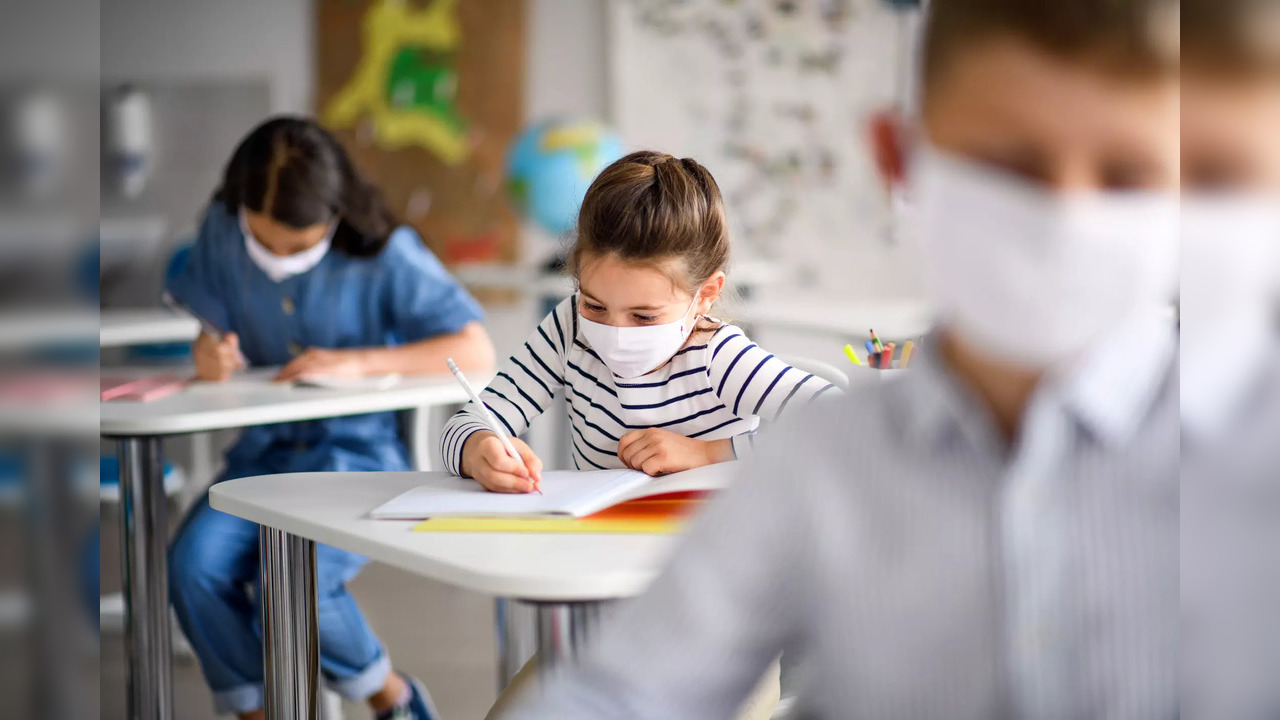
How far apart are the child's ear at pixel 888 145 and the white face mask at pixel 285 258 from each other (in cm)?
165

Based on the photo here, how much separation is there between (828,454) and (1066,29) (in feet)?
0.71

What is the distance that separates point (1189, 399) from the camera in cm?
47

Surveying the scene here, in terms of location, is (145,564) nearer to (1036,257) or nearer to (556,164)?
(1036,257)

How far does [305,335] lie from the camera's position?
2.15m

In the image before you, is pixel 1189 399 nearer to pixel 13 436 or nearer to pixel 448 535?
pixel 13 436

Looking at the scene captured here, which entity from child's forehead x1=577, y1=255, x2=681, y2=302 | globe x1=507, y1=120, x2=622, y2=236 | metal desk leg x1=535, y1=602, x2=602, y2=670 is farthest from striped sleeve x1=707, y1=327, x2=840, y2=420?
globe x1=507, y1=120, x2=622, y2=236

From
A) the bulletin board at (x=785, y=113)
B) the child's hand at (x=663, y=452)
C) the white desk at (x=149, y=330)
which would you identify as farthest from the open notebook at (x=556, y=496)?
the bulletin board at (x=785, y=113)

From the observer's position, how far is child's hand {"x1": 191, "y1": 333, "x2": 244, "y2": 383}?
1.98 m

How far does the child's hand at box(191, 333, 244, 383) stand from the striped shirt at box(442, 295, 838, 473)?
2.09 feet

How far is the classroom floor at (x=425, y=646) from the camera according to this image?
2260 mm

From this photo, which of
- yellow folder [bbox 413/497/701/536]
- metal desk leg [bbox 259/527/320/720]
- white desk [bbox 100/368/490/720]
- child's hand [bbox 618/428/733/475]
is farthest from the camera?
white desk [bbox 100/368/490/720]

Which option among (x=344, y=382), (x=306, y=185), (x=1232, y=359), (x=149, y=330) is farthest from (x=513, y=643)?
(x=149, y=330)

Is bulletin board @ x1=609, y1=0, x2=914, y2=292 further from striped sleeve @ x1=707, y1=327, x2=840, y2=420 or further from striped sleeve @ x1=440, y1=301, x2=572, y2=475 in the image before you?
striped sleeve @ x1=707, y1=327, x2=840, y2=420

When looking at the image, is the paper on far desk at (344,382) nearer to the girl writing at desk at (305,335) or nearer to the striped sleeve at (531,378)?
the girl writing at desk at (305,335)
